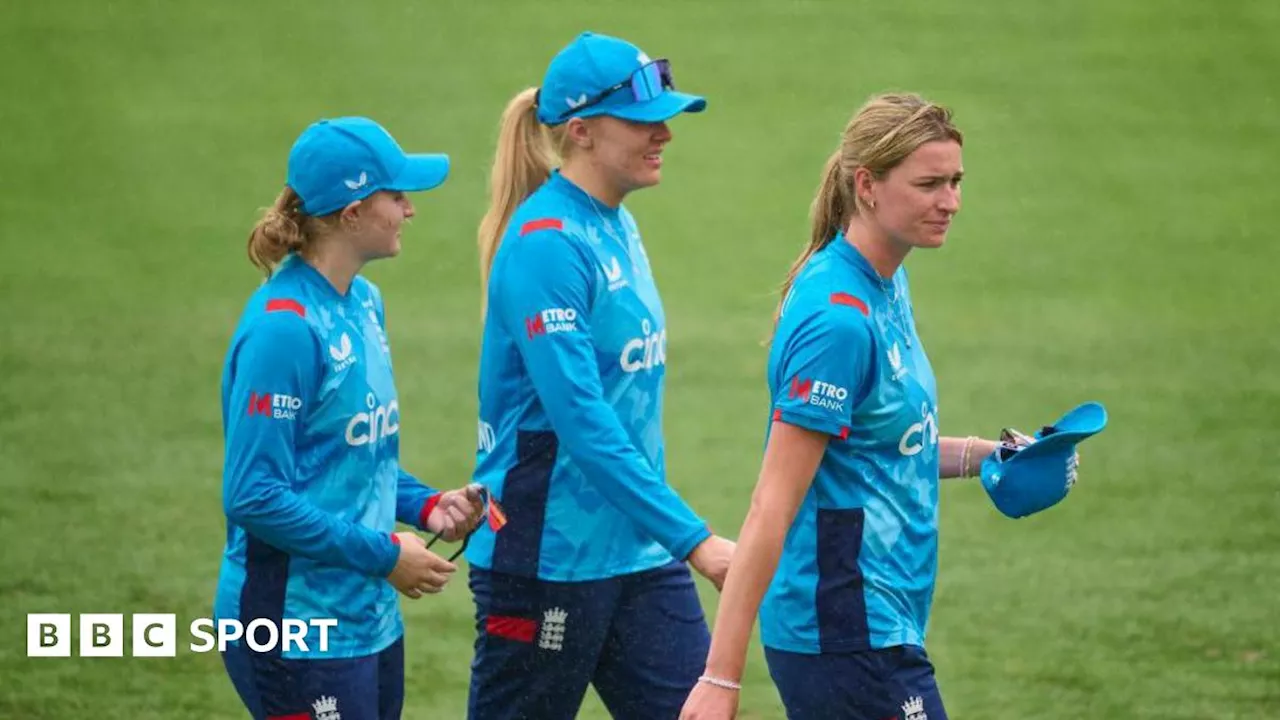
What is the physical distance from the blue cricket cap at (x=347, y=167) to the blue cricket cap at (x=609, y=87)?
36 cm

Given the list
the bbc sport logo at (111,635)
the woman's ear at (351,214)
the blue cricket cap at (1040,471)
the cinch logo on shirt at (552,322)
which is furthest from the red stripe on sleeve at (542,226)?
the bbc sport logo at (111,635)

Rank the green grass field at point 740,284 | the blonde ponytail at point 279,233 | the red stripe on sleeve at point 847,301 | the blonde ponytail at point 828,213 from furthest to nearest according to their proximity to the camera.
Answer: the green grass field at point 740,284 → the blonde ponytail at point 279,233 → the blonde ponytail at point 828,213 → the red stripe on sleeve at point 847,301

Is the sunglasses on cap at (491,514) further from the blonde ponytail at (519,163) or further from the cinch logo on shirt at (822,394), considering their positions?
the cinch logo on shirt at (822,394)

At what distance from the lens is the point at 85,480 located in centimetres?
1055

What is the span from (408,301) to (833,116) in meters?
4.90

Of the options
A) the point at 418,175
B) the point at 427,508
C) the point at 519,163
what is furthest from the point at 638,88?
the point at 427,508

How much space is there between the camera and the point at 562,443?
498cm

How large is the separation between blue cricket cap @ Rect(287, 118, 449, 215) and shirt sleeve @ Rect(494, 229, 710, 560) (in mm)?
319

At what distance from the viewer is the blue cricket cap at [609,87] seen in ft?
17.2

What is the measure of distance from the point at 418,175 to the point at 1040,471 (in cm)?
164

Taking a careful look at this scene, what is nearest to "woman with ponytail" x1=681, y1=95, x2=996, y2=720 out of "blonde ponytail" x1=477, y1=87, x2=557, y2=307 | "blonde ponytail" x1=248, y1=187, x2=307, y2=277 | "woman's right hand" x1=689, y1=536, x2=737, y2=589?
"woman's right hand" x1=689, y1=536, x2=737, y2=589

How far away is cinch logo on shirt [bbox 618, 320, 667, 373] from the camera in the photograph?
5156 millimetres

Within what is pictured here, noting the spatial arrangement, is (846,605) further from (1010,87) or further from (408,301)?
(1010,87)

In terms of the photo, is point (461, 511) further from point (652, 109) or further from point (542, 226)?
point (652, 109)
